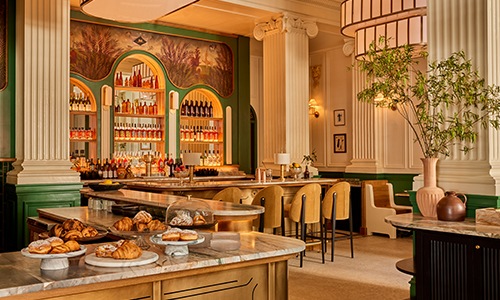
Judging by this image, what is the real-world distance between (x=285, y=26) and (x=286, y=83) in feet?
3.52

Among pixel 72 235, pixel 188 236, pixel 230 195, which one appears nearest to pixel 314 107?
pixel 230 195

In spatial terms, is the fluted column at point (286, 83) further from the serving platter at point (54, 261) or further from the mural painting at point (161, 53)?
the serving platter at point (54, 261)

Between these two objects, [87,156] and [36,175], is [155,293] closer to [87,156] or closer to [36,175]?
[36,175]

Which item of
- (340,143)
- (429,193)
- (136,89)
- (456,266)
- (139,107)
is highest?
(136,89)

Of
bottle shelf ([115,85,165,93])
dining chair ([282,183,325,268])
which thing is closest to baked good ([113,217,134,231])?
dining chair ([282,183,325,268])

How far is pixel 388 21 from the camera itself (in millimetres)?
6922

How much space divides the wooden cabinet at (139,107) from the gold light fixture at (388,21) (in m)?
4.71

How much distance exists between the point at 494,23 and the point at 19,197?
5.22m

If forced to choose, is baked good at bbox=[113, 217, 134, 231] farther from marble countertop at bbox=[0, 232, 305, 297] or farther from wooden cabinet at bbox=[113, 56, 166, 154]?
wooden cabinet at bbox=[113, 56, 166, 154]

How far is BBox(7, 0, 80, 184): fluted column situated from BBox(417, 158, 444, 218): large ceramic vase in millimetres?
4119

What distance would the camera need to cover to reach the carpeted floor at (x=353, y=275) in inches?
218

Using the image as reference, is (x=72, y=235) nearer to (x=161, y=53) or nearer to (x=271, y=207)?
(x=271, y=207)

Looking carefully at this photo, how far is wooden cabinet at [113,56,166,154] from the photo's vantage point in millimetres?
10273

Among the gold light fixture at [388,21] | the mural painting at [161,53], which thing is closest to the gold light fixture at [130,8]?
the gold light fixture at [388,21]
